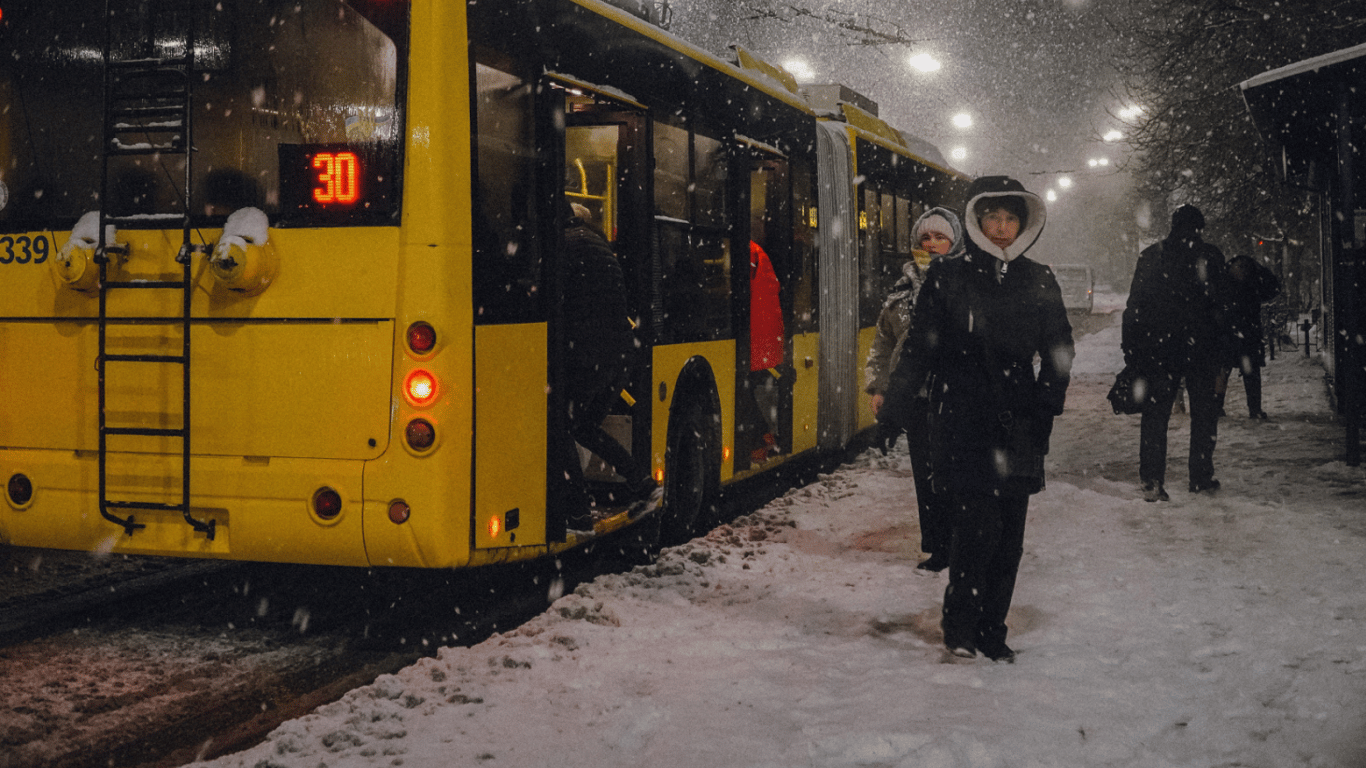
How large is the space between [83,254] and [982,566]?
412 centimetres

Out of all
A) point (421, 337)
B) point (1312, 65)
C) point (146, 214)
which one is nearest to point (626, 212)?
point (421, 337)

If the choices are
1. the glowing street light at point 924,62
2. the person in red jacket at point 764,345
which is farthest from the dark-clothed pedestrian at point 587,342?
the glowing street light at point 924,62

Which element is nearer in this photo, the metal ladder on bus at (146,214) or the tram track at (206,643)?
the tram track at (206,643)

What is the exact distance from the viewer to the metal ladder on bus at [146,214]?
5648 mm

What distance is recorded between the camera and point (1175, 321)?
938 centimetres

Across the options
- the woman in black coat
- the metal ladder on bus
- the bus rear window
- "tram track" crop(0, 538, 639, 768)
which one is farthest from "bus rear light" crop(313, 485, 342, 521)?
the woman in black coat

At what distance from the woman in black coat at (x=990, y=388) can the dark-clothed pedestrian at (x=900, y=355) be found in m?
1.69

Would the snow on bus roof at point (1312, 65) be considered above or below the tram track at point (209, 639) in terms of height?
above

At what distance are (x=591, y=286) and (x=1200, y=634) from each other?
333 centimetres

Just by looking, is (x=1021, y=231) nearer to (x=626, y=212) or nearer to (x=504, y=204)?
(x=504, y=204)

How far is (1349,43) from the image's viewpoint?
17.3 metres

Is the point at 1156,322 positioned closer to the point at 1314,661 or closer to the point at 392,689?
the point at 1314,661

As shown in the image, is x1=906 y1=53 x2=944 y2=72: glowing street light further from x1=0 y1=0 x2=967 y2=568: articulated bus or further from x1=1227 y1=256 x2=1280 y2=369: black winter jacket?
x1=0 y1=0 x2=967 y2=568: articulated bus

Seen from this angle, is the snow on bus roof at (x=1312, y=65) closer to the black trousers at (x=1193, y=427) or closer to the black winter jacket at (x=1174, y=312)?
the black winter jacket at (x=1174, y=312)
